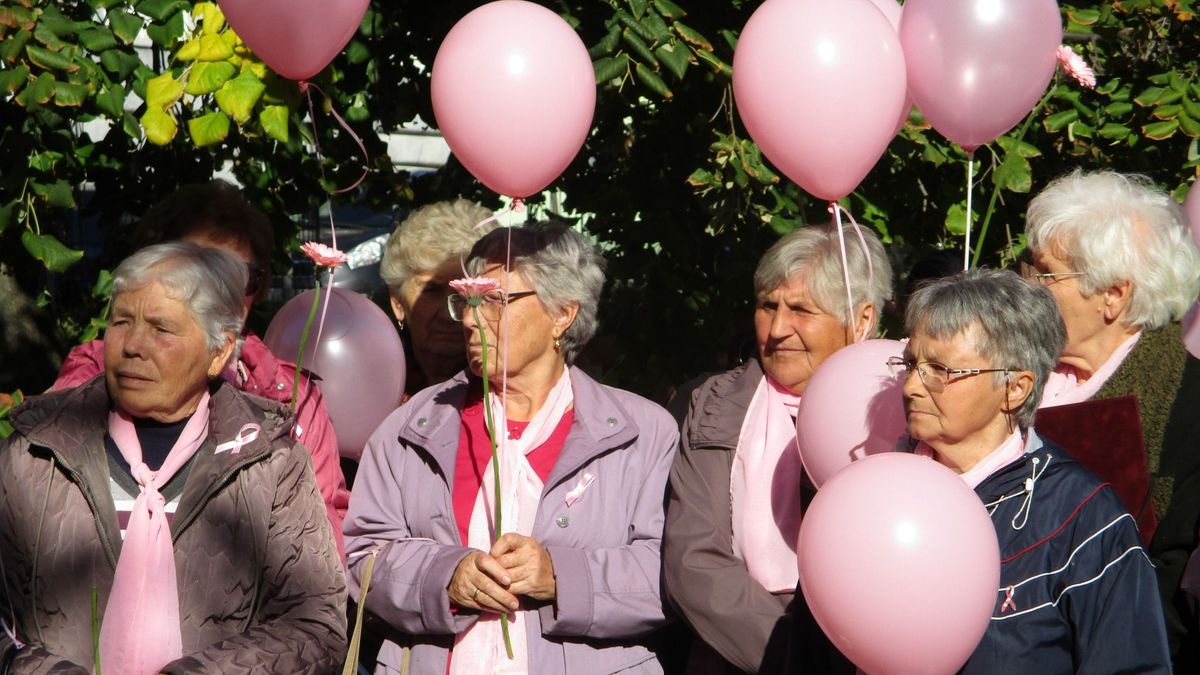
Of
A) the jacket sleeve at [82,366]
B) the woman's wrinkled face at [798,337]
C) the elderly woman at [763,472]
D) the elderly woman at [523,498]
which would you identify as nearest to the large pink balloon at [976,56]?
the elderly woman at [763,472]

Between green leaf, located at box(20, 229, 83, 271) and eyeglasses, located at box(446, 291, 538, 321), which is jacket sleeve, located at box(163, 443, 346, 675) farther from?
green leaf, located at box(20, 229, 83, 271)

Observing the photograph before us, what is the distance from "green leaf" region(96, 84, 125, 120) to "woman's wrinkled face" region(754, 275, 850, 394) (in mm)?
1867

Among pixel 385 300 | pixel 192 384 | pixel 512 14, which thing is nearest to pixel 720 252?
pixel 385 300

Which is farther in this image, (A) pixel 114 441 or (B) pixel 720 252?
(B) pixel 720 252

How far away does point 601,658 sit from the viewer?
10.7ft

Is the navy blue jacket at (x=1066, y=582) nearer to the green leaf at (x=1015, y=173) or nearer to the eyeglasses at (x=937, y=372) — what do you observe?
the eyeglasses at (x=937, y=372)

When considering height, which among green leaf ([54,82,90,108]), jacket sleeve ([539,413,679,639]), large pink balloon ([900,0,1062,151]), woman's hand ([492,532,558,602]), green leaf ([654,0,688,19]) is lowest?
jacket sleeve ([539,413,679,639])

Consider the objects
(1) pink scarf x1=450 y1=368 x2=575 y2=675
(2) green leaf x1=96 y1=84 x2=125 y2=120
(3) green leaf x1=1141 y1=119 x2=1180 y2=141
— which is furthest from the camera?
(3) green leaf x1=1141 y1=119 x2=1180 y2=141

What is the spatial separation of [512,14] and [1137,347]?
1841 millimetres

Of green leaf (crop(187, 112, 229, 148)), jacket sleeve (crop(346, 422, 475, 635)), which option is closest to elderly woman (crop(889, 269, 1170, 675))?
jacket sleeve (crop(346, 422, 475, 635))

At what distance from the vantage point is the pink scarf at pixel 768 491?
3.28 metres

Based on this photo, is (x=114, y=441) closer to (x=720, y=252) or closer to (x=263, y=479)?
(x=263, y=479)

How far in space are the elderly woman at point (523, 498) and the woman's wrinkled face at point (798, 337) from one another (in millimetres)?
318

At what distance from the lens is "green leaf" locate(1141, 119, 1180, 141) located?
4.25 m
